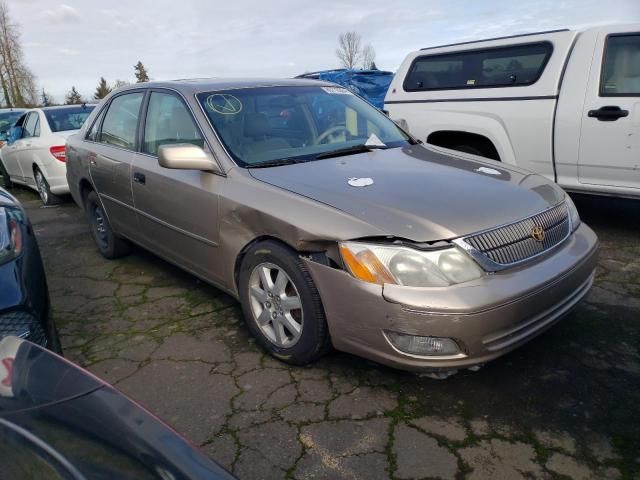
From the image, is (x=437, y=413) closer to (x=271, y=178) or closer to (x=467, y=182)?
(x=467, y=182)

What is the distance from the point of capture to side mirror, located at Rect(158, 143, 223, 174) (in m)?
2.98

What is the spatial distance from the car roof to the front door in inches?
3.3

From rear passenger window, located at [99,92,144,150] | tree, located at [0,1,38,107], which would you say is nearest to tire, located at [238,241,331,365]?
rear passenger window, located at [99,92,144,150]

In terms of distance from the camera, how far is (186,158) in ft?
9.87

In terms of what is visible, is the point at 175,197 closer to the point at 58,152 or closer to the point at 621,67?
the point at 621,67

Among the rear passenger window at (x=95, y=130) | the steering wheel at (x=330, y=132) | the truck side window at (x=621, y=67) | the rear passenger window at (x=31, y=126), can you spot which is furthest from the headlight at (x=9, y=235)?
the rear passenger window at (x=31, y=126)

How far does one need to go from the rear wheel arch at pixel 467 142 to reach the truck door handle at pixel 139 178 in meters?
3.24

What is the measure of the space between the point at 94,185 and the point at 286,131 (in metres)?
2.14

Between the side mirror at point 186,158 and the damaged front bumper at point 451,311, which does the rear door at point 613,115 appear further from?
the side mirror at point 186,158

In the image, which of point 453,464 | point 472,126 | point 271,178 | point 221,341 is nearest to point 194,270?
point 221,341

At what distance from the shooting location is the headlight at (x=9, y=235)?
239cm

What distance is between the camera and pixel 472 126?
536 cm

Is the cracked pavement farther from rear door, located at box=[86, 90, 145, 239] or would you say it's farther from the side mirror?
the side mirror

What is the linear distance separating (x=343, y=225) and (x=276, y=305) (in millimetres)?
670
